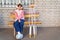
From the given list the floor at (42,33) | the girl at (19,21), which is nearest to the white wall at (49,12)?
the floor at (42,33)

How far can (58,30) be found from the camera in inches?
272

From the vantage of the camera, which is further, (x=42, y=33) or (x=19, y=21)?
(x=42, y=33)

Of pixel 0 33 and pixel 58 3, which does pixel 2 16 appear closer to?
pixel 0 33

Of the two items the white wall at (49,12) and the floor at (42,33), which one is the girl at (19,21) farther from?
the white wall at (49,12)

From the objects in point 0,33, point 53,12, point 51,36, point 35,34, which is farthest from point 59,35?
point 0,33

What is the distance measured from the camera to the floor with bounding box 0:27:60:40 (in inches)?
237

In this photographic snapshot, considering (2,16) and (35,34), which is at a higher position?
(2,16)

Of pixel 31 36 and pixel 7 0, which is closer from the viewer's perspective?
pixel 31 36

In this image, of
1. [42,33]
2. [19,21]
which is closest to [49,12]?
[42,33]

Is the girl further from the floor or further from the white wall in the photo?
the white wall

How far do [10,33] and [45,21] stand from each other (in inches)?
58.2

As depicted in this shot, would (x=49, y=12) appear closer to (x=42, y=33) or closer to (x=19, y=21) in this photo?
(x=42, y=33)

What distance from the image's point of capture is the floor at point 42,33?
19.7ft

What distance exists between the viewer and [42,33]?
6.50 meters
